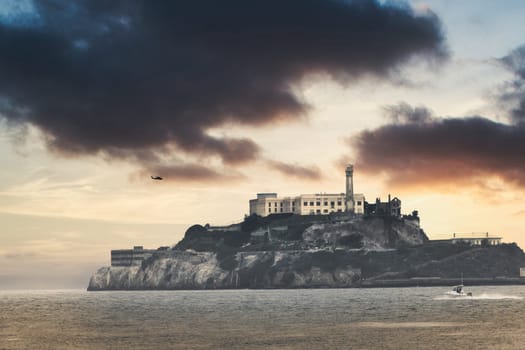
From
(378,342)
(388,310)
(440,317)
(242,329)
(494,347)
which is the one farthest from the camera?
(388,310)

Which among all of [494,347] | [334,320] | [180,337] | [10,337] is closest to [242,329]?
[180,337]

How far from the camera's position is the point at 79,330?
390 ft

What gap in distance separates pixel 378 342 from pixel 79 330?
160 feet

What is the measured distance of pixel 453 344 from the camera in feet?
291

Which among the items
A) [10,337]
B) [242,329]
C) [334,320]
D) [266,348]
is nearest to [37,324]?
[10,337]

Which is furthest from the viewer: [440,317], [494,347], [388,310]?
[388,310]

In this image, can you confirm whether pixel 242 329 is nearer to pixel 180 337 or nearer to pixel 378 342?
pixel 180 337

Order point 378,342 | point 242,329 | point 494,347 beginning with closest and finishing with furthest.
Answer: point 494,347
point 378,342
point 242,329

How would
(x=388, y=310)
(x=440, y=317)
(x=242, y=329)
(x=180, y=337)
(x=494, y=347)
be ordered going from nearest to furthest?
(x=494, y=347) < (x=180, y=337) < (x=242, y=329) < (x=440, y=317) < (x=388, y=310)

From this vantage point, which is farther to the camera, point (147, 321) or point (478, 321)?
point (147, 321)

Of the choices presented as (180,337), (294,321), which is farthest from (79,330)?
(294,321)

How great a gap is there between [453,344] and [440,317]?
46.1m

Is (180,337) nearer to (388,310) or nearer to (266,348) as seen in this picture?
(266,348)

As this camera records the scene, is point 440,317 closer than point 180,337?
No
